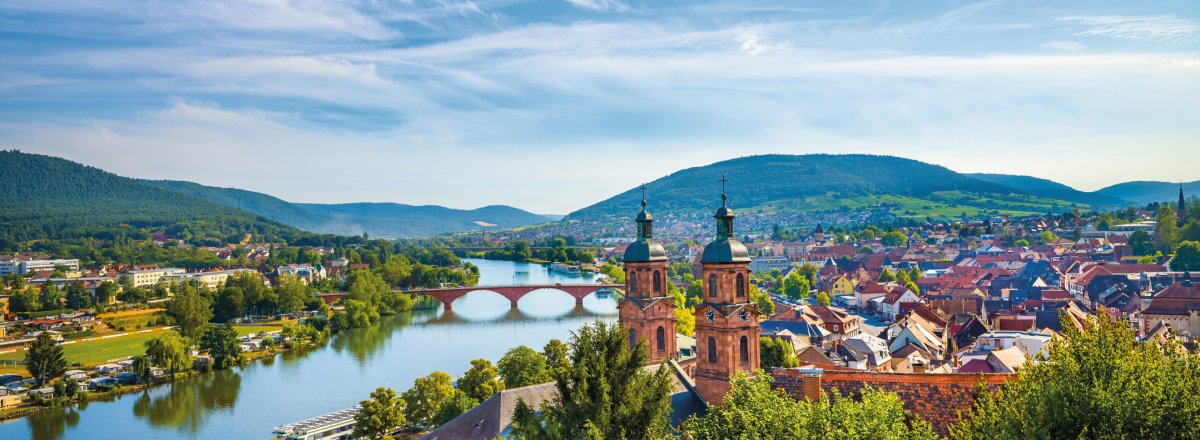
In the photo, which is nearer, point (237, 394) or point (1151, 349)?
point (1151, 349)

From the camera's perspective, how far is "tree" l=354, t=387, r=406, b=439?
29703 millimetres

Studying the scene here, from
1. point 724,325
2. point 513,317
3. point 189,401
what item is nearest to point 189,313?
point 189,401

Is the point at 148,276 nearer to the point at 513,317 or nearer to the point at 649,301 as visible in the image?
the point at 513,317

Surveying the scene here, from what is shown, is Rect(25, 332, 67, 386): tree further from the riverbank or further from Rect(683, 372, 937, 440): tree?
Rect(683, 372, 937, 440): tree

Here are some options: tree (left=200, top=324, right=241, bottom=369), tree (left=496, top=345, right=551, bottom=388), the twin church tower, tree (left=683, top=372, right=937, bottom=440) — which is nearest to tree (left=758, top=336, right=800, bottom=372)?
tree (left=496, top=345, right=551, bottom=388)

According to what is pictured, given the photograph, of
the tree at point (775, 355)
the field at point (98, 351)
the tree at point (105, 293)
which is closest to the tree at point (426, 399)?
the tree at point (775, 355)

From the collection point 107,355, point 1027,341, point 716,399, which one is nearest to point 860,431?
point 716,399

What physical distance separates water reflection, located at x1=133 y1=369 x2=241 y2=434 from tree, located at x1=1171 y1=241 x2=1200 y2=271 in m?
68.4

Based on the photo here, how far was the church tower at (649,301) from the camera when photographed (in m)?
28.5

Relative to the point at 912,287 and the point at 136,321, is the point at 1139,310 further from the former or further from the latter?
the point at 136,321

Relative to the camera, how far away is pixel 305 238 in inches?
7229

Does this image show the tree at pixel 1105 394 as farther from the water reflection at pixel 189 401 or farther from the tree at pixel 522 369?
the water reflection at pixel 189 401

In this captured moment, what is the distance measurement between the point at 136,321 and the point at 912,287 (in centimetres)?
6217

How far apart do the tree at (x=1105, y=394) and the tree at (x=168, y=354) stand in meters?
45.9
